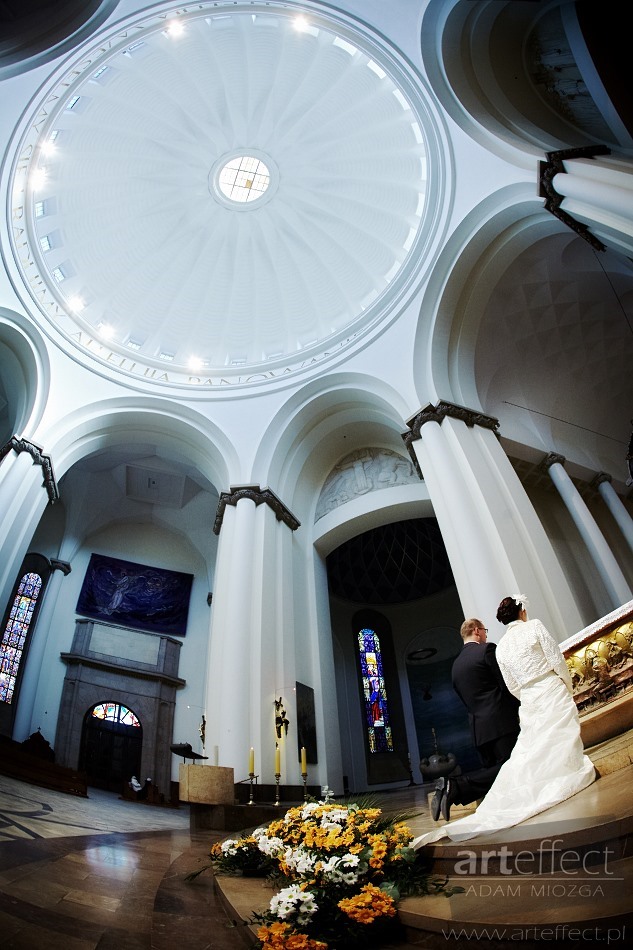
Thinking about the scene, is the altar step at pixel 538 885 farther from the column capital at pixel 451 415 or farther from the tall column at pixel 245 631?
the column capital at pixel 451 415

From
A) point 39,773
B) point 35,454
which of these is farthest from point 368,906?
point 35,454

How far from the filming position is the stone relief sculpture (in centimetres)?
1266

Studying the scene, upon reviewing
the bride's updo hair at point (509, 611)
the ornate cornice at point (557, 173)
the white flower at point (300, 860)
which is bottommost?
the white flower at point (300, 860)

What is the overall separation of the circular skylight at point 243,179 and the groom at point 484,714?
15.2 metres

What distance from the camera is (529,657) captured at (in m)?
3.23

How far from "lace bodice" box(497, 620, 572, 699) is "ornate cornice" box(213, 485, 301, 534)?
865 centimetres

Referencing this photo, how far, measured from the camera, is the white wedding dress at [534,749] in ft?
8.36

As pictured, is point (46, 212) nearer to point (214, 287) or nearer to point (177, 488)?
point (214, 287)

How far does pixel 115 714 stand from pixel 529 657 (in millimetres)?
14997

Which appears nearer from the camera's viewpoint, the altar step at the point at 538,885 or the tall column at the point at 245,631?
the altar step at the point at 538,885

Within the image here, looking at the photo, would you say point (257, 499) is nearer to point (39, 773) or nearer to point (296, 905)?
point (39, 773)

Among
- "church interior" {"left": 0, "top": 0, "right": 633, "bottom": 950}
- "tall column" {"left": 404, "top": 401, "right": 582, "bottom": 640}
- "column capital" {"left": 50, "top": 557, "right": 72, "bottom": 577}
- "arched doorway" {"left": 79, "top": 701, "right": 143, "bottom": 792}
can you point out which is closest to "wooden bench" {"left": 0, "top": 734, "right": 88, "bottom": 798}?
"church interior" {"left": 0, "top": 0, "right": 633, "bottom": 950}

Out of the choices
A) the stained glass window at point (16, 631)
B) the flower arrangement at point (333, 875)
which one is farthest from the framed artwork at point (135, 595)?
the flower arrangement at point (333, 875)

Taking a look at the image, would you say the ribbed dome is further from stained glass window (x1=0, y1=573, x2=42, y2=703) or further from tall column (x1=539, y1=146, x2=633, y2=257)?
tall column (x1=539, y1=146, x2=633, y2=257)
